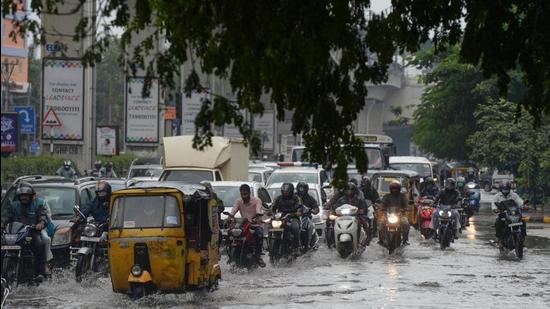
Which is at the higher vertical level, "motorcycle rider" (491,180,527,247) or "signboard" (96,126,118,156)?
"signboard" (96,126,118,156)

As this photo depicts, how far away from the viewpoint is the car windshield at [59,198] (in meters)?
22.1

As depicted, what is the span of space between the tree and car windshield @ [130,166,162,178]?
2119cm

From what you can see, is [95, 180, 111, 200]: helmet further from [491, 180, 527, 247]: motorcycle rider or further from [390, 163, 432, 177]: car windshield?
[390, 163, 432, 177]: car windshield

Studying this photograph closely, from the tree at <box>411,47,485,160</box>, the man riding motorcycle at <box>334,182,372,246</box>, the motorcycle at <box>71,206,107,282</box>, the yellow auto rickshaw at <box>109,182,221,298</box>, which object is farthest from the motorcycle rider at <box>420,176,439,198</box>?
the tree at <box>411,47,485,160</box>

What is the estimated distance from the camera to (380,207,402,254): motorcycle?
2627cm

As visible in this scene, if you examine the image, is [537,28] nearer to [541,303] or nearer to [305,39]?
[305,39]

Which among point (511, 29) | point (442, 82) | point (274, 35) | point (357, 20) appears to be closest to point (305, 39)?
point (274, 35)

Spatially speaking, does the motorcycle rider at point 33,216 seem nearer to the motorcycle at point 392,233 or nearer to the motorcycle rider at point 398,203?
the motorcycle at point 392,233

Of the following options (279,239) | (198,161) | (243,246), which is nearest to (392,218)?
(279,239)

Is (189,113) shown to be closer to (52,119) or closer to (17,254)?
(52,119)

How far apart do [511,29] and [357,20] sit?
51.1 inches

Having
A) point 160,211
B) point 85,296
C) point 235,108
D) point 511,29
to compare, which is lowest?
point 85,296

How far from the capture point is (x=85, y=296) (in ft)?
58.7

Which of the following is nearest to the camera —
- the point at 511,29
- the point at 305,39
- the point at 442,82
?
the point at 305,39
